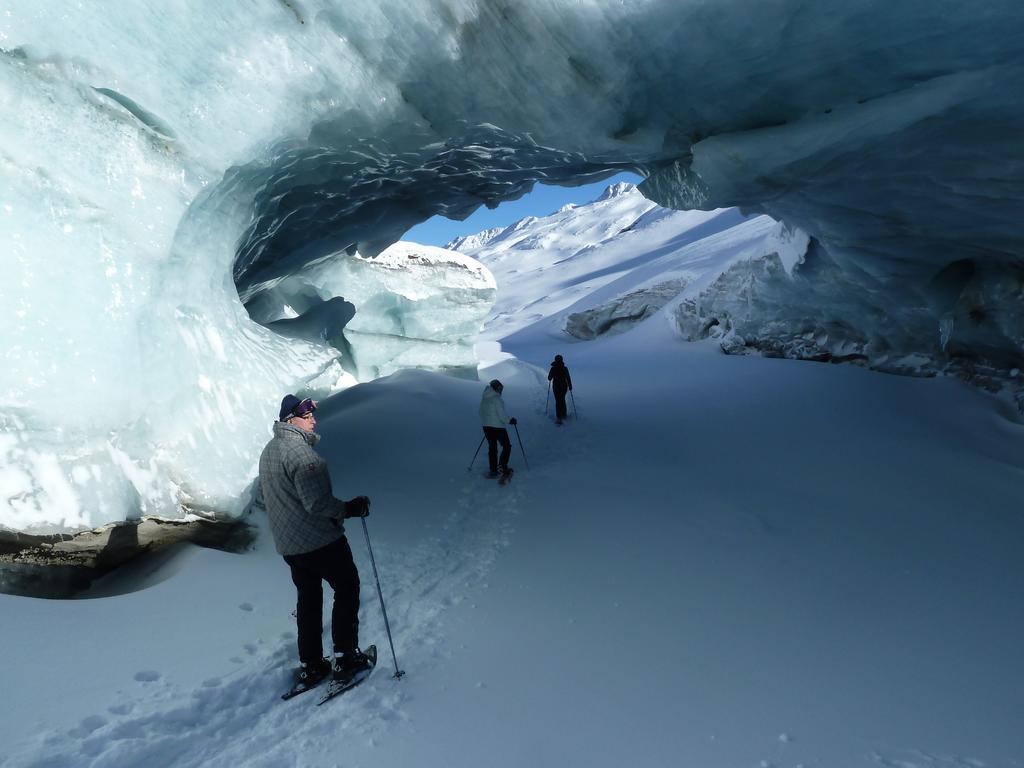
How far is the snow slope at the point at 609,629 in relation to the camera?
113 inches

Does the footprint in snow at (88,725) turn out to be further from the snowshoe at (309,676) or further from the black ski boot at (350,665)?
the black ski boot at (350,665)

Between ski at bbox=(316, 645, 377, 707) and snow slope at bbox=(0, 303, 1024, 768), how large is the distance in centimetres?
9

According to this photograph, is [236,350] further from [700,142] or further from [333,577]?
[700,142]

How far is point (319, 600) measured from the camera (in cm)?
345

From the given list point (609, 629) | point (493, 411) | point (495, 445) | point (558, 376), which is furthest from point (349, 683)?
point (558, 376)

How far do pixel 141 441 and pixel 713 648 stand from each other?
451cm

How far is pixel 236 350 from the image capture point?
18.3ft

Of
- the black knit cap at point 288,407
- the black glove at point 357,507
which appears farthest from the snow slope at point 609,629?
the black knit cap at point 288,407

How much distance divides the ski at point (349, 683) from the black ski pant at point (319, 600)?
14 cm

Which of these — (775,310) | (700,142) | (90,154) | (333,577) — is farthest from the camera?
(775,310)

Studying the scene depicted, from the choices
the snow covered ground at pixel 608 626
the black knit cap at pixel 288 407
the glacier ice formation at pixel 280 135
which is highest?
the glacier ice formation at pixel 280 135

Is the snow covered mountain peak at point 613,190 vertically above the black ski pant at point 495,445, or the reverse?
the snow covered mountain peak at point 613,190

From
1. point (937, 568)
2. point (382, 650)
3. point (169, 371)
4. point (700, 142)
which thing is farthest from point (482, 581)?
point (700, 142)

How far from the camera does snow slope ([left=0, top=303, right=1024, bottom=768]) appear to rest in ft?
9.46
